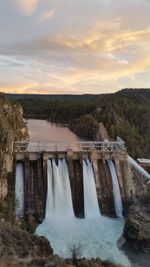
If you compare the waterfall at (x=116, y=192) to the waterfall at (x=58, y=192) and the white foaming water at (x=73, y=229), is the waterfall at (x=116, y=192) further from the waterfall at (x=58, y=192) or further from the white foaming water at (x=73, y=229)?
the waterfall at (x=58, y=192)

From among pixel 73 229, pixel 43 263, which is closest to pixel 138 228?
pixel 73 229

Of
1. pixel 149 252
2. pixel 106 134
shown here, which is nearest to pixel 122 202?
pixel 149 252

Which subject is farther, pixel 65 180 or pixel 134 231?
pixel 65 180

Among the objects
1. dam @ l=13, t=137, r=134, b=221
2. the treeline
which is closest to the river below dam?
dam @ l=13, t=137, r=134, b=221

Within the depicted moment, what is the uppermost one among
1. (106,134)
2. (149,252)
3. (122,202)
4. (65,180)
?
(106,134)

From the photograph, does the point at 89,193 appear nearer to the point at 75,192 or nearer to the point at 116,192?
the point at 75,192

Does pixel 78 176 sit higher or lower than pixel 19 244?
higher

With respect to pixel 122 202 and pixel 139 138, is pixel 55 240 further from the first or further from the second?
pixel 139 138
